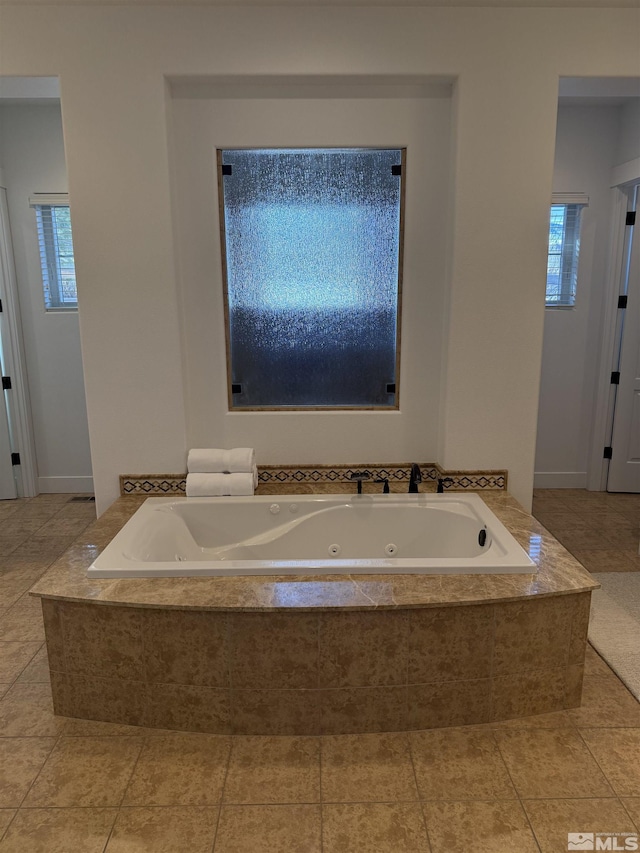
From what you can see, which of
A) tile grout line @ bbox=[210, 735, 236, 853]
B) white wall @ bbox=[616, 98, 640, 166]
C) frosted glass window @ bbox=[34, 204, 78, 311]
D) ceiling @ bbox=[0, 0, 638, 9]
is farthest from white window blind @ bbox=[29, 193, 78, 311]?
white wall @ bbox=[616, 98, 640, 166]

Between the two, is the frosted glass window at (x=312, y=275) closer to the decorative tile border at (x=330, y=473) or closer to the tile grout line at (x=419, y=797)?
the decorative tile border at (x=330, y=473)

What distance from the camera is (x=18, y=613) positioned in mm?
2908

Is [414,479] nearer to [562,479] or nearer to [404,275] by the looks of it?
[404,275]

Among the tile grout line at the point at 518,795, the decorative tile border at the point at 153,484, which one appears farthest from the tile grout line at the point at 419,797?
the decorative tile border at the point at 153,484

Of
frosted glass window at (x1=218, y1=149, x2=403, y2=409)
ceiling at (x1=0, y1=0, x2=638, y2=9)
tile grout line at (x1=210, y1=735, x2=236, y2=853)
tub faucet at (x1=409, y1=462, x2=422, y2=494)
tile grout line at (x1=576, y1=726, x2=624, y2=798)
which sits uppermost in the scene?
ceiling at (x1=0, y1=0, x2=638, y2=9)

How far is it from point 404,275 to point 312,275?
1.52ft

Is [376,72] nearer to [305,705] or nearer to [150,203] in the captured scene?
[150,203]

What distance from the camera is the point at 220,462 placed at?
2.99 meters

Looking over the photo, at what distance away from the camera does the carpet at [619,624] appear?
246 cm

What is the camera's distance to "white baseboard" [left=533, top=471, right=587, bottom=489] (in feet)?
14.9

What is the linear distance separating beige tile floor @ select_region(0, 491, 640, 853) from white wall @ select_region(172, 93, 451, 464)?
143 cm

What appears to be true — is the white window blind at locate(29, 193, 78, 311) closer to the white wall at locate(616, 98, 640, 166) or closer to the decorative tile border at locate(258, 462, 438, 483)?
the decorative tile border at locate(258, 462, 438, 483)

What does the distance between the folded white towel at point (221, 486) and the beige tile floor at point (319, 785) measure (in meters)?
1.03

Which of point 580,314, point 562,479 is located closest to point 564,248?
point 580,314
